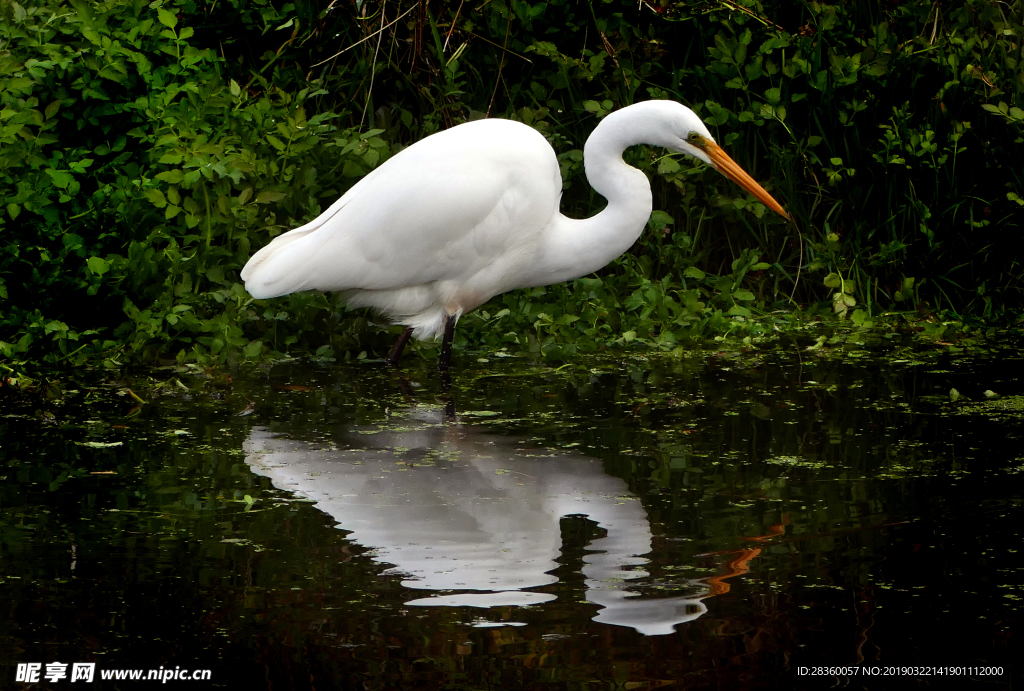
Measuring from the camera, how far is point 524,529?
10.5 feet

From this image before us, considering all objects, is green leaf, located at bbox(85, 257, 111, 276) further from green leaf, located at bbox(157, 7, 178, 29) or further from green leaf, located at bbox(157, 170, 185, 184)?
green leaf, located at bbox(157, 7, 178, 29)

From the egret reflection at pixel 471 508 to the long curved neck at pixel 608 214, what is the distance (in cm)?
96

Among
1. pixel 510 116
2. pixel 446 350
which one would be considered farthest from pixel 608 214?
pixel 510 116

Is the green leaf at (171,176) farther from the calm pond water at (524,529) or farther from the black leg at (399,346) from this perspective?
the black leg at (399,346)

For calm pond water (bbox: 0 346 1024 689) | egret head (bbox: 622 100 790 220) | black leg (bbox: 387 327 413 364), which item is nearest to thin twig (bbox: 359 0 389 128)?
black leg (bbox: 387 327 413 364)

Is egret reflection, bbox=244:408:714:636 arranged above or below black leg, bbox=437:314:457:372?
below

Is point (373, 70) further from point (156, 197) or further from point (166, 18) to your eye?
point (156, 197)

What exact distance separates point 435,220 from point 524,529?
185cm

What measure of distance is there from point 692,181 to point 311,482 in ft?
10.7

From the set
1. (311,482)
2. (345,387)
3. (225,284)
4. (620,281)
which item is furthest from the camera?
(620,281)

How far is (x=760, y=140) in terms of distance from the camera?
20.3 ft

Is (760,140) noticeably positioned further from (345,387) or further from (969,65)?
(345,387)

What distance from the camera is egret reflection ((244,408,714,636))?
274 centimetres

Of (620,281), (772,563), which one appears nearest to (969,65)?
(620,281)
